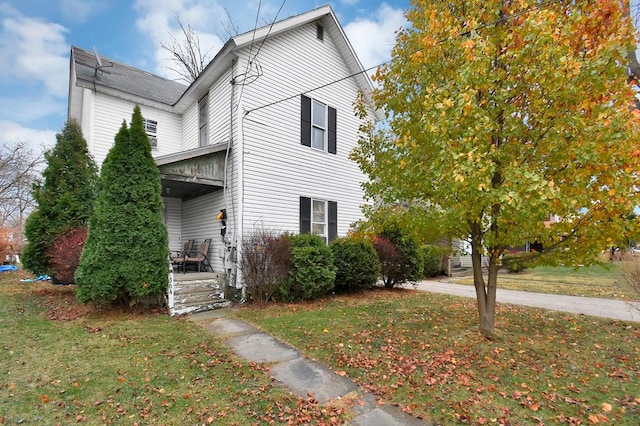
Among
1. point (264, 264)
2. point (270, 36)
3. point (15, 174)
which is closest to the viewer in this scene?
point (264, 264)

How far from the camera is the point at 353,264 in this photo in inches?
363

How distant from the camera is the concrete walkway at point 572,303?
23.0ft

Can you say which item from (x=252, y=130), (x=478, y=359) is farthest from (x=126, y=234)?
(x=478, y=359)

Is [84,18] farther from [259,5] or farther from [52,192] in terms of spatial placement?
[259,5]

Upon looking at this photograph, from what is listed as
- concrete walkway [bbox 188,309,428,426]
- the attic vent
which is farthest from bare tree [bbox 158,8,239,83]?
concrete walkway [bbox 188,309,428,426]

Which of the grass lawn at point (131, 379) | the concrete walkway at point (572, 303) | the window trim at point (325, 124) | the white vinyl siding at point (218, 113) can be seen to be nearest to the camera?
the grass lawn at point (131, 379)

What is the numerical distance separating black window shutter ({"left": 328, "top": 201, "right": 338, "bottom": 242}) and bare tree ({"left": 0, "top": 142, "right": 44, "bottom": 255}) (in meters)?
26.5

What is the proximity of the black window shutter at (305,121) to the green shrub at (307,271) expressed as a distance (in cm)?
356

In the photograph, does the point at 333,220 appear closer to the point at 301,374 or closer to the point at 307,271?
the point at 307,271

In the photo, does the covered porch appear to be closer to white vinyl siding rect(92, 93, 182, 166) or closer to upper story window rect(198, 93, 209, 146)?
upper story window rect(198, 93, 209, 146)

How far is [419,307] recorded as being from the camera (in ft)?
25.8

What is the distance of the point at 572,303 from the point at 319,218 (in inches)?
287

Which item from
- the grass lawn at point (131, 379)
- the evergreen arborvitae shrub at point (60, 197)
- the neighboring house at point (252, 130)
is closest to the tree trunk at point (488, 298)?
the grass lawn at point (131, 379)

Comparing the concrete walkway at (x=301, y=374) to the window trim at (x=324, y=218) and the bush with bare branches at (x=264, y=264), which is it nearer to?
the bush with bare branches at (x=264, y=264)
